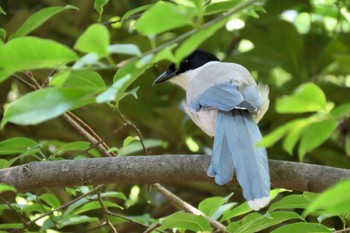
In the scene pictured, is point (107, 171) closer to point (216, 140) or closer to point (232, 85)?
point (216, 140)

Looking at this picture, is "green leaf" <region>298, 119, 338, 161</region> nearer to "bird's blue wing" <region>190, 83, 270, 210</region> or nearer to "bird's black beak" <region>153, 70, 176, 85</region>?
"bird's blue wing" <region>190, 83, 270, 210</region>

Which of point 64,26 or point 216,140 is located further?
point 64,26

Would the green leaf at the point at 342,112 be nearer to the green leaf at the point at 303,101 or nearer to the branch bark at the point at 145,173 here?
the green leaf at the point at 303,101

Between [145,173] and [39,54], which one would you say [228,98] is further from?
[39,54]

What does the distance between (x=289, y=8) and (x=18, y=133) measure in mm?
1733

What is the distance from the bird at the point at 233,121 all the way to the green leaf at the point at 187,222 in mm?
131

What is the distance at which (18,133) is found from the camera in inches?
174

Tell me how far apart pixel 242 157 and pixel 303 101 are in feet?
3.94

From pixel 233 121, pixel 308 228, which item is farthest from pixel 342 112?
pixel 233 121

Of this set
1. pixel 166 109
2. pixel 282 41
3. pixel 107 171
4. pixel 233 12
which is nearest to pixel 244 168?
pixel 107 171

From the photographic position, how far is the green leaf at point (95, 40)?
136 centimetres

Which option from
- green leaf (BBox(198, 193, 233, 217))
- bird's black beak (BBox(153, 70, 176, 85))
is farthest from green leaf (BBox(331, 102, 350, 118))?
bird's black beak (BBox(153, 70, 176, 85))

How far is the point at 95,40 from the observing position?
1370 mm

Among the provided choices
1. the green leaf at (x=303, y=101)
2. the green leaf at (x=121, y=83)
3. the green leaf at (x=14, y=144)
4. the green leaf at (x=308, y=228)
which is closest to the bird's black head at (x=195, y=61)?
the green leaf at (x=14, y=144)
